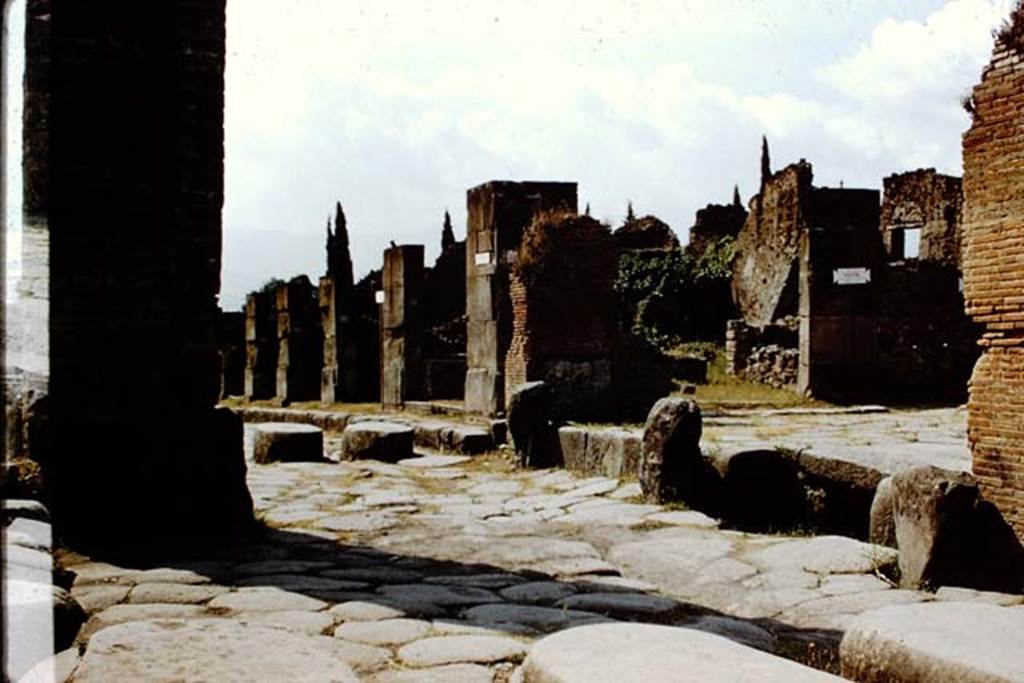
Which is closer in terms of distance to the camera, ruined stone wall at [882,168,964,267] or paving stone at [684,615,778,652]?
paving stone at [684,615,778,652]

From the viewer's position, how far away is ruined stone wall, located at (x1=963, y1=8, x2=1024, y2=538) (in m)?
5.23

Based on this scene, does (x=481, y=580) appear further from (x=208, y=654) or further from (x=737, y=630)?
(x=208, y=654)

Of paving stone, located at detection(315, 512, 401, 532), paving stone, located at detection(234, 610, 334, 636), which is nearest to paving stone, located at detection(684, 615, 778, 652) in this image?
paving stone, located at detection(234, 610, 334, 636)

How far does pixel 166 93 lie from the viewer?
6.04 metres

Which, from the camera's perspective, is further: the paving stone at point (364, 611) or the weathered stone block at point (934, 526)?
the weathered stone block at point (934, 526)

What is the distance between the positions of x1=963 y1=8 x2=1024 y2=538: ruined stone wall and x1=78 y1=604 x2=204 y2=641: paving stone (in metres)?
3.93

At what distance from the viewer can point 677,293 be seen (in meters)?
31.1

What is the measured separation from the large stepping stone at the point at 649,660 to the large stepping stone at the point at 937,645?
360mm

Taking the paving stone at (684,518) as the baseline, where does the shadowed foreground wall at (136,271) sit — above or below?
above

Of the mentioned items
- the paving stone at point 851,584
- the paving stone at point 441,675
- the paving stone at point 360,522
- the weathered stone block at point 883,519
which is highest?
the weathered stone block at point 883,519

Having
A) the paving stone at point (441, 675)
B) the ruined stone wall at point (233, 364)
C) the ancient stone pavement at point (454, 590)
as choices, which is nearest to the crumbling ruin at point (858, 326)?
the ancient stone pavement at point (454, 590)

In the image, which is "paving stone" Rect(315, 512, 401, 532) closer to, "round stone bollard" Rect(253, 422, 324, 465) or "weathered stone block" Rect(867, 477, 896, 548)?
"weathered stone block" Rect(867, 477, 896, 548)

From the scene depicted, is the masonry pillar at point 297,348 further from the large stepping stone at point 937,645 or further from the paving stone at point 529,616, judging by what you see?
the large stepping stone at point 937,645

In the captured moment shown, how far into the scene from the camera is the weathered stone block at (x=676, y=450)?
7.54m
